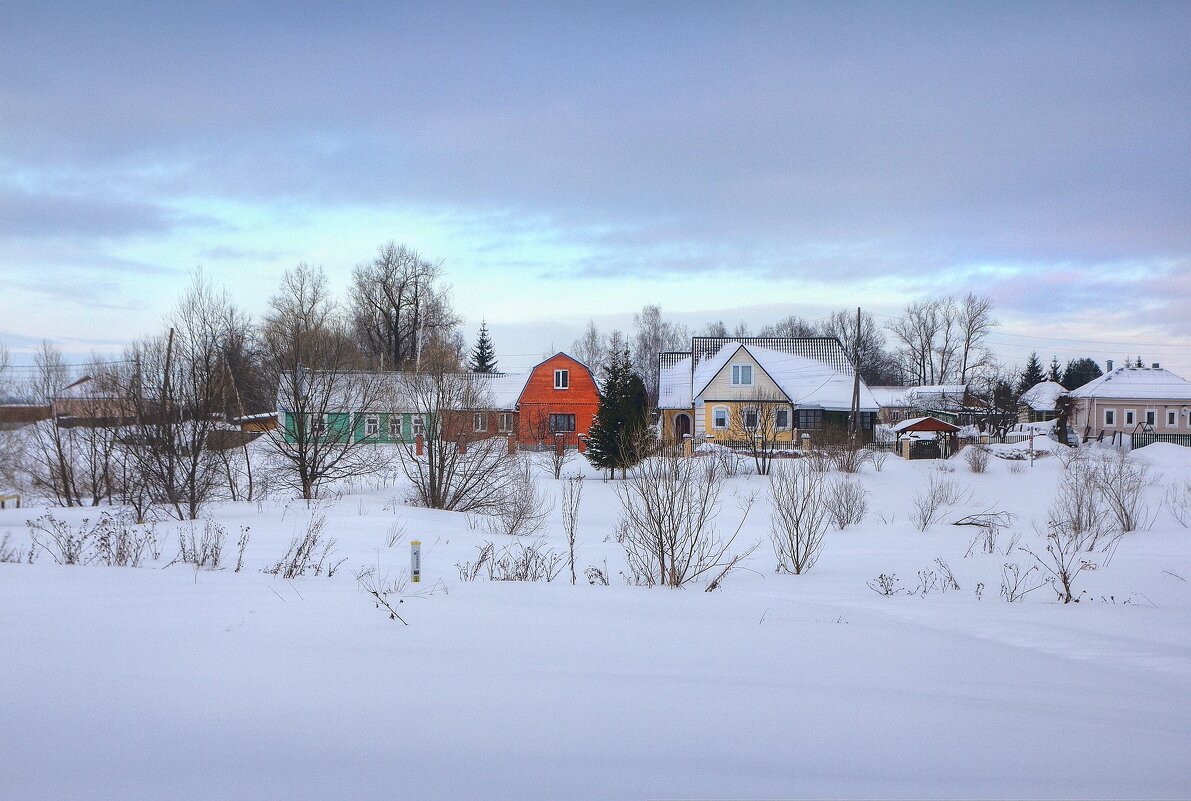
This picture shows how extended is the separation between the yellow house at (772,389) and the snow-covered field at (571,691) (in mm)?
30836

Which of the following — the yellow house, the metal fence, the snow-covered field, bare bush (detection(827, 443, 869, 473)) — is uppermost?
the yellow house

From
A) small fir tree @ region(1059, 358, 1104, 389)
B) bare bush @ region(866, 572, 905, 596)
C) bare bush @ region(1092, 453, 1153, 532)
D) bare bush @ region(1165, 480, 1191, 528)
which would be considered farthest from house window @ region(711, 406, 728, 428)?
small fir tree @ region(1059, 358, 1104, 389)

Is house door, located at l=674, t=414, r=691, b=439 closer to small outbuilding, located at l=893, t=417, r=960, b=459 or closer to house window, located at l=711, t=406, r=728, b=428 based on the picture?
house window, located at l=711, t=406, r=728, b=428

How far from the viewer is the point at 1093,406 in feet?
185

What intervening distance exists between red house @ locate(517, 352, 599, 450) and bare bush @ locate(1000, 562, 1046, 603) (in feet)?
107

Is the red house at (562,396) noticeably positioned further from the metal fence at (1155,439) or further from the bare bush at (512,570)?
the bare bush at (512,570)

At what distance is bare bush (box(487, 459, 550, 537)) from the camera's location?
16.5m

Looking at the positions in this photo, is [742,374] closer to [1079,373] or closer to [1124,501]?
[1124,501]

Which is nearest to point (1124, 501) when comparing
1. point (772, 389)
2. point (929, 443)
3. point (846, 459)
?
point (846, 459)

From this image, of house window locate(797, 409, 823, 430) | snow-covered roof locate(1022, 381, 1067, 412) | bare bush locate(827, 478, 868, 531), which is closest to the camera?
bare bush locate(827, 478, 868, 531)

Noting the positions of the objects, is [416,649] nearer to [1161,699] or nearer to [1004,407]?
[1161,699]

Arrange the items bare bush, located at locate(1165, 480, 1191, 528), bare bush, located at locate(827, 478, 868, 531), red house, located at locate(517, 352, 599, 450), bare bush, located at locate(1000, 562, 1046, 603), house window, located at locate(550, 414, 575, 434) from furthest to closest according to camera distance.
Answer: red house, located at locate(517, 352, 599, 450) < house window, located at locate(550, 414, 575, 434) < bare bush, located at locate(1165, 480, 1191, 528) < bare bush, located at locate(827, 478, 868, 531) < bare bush, located at locate(1000, 562, 1046, 603)

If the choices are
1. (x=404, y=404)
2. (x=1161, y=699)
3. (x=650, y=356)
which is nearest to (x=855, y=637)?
(x=1161, y=699)

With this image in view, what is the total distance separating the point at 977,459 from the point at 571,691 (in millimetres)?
27419
